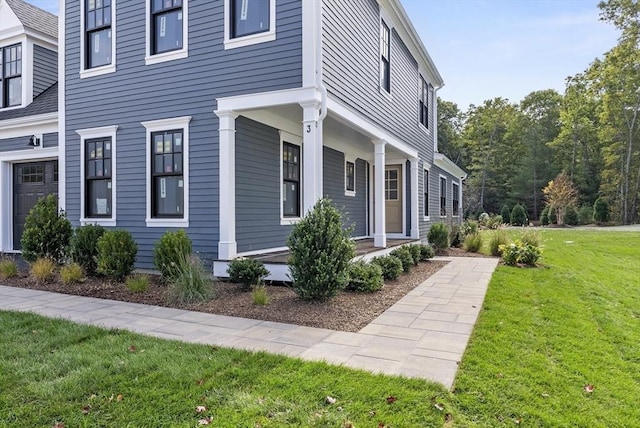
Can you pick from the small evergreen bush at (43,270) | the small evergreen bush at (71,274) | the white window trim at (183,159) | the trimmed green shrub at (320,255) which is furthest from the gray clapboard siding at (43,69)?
the trimmed green shrub at (320,255)

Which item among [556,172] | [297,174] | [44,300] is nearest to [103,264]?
[44,300]

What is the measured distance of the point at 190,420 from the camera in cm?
260

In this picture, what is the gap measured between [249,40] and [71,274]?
4736mm

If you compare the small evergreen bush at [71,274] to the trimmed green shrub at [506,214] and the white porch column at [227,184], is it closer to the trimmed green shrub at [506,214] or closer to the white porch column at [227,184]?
the white porch column at [227,184]

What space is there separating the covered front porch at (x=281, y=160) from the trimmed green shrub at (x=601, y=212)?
25.3 metres

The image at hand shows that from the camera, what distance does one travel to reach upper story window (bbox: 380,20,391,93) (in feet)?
31.8

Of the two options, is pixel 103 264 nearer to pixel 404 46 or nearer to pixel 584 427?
pixel 584 427

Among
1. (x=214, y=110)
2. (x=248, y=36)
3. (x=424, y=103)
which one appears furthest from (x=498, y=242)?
(x=248, y=36)

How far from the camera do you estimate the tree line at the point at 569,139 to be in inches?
1189

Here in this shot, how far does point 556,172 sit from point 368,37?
3427cm

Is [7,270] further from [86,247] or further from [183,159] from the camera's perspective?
[183,159]

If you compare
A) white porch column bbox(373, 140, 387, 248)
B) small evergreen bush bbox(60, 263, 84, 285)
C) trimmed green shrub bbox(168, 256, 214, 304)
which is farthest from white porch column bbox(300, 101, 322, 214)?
small evergreen bush bbox(60, 263, 84, 285)

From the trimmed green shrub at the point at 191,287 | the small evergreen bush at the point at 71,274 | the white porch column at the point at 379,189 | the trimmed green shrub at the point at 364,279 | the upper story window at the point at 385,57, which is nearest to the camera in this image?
the trimmed green shrub at the point at 191,287

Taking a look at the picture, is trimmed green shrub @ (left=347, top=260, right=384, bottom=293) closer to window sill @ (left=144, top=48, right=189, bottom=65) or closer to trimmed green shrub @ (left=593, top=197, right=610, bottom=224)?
window sill @ (left=144, top=48, right=189, bottom=65)
